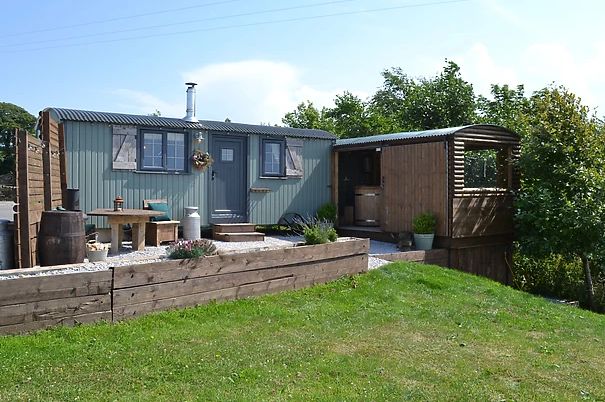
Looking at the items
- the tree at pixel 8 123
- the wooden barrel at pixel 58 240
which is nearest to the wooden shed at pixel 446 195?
the wooden barrel at pixel 58 240

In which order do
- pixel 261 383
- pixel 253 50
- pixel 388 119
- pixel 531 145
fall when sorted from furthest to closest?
1. pixel 388 119
2. pixel 253 50
3. pixel 531 145
4. pixel 261 383

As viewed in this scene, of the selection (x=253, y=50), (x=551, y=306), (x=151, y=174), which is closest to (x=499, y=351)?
(x=551, y=306)

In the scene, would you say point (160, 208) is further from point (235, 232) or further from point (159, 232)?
point (235, 232)

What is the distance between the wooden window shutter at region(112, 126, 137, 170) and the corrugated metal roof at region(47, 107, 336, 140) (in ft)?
0.52

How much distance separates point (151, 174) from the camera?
406 inches

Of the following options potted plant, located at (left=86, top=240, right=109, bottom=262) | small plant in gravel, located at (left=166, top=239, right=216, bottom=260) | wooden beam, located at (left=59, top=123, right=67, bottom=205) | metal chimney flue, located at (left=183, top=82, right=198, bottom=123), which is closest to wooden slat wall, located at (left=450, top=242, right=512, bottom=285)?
metal chimney flue, located at (left=183, top=82, right=198, bottom=123)

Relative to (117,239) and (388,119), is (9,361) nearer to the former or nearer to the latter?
(117,239)

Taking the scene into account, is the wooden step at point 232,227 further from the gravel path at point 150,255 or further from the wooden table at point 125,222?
the wooden table at point 125,222

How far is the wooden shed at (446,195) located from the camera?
34.9ft

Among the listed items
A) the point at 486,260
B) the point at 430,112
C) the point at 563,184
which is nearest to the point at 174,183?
the point at 486,260

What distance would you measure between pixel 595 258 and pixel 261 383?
8.79m

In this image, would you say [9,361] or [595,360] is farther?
[595,360]

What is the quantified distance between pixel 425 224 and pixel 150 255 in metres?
5.38

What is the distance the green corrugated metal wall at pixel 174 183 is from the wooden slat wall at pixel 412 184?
166cm
